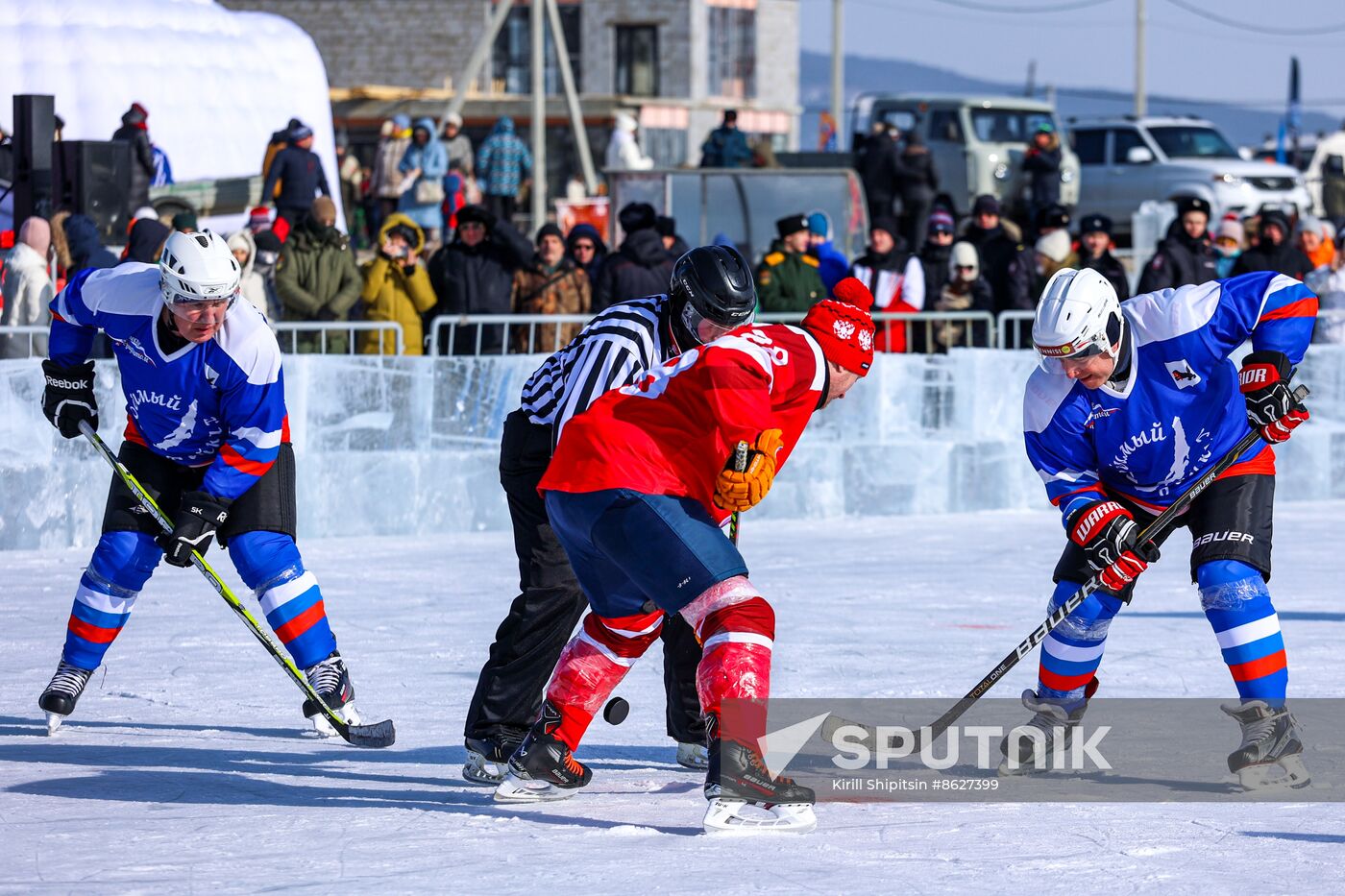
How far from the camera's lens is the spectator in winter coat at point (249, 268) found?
11.0 m

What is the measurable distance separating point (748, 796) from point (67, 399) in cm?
286

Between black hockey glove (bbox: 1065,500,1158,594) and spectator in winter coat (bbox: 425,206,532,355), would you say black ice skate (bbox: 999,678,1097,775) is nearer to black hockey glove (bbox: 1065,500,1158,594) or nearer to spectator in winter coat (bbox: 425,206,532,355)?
black hockey glove (bbox: 1065,500,1158,594)

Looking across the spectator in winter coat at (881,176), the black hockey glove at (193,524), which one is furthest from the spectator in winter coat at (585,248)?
the black hockey glove at (193,524)


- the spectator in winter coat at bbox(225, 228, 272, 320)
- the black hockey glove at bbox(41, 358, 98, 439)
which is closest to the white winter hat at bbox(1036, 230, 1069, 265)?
the spectator in winter coat at bbox(225, 228, 272, 320)

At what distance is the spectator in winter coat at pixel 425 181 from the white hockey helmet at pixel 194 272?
484 inches

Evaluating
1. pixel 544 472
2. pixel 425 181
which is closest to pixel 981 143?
pixel 425 181

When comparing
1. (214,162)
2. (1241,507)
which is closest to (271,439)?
(1241,507)

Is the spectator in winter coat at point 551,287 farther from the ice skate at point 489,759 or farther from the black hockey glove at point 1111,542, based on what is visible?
the black hockey glove at point 1111,542

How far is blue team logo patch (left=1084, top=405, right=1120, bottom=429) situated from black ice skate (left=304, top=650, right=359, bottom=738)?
237 centimetres

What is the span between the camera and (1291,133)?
1726 inches

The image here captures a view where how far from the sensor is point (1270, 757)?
561 centimetres

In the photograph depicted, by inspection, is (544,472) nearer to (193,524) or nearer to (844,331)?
(844,331)

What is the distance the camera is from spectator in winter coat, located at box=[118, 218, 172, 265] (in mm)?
11477

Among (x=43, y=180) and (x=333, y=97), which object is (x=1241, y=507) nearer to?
(x=43, y=180)
